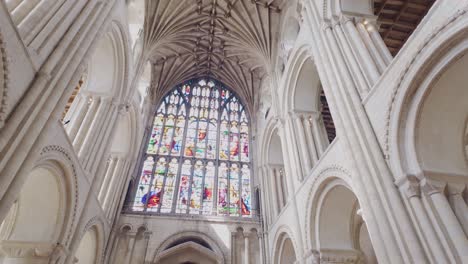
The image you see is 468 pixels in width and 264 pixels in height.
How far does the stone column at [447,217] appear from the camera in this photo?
4.33 m

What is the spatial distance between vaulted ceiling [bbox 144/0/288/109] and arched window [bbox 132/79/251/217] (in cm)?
113

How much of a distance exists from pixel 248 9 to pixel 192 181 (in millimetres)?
9516

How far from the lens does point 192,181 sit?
15734mm

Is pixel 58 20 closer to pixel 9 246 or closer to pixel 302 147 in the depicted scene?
pixel 9 246

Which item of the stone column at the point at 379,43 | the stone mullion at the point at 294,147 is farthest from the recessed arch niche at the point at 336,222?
the stone column at the point at 379,43

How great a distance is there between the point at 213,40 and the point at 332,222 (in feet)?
44.2

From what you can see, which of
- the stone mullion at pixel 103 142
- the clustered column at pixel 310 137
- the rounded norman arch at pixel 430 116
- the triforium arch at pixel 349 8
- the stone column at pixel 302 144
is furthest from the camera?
the clustered column at pixel 310 137

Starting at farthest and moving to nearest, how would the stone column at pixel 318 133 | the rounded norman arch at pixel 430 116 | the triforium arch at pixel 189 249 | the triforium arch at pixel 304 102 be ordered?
the triforium arch at pixel 189 249
the triforium arch at pixel 304 102
the stone column at pixel 318 133
the rounded norman arch at pixel 430 116

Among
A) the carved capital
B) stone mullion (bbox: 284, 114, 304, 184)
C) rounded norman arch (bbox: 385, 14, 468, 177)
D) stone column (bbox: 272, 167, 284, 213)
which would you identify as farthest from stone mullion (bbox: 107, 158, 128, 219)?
the carved capital

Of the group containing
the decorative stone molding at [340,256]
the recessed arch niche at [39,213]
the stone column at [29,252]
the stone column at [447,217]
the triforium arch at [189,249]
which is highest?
the triforium arch at [189,249]

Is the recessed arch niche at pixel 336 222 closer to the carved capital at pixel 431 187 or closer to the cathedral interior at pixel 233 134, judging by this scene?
the cathedral interior at pixel 233 134

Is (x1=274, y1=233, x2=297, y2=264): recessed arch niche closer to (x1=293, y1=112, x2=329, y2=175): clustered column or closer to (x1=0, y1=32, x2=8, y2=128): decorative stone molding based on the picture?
(x1=293, y1=112, x2=329, y2=175): clustered column

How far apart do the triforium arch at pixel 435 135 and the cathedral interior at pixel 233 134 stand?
3cm

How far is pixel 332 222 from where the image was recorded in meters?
8.72
